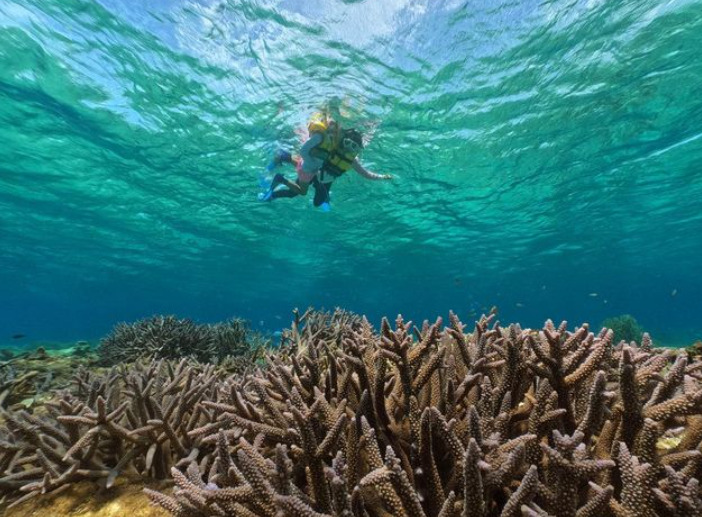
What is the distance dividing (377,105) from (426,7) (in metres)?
3.85

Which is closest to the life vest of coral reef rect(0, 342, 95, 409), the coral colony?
the coral colony

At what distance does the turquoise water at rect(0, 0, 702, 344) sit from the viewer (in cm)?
1005

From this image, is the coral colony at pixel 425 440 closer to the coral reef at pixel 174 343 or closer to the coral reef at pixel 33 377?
the coral reef at pixel 33 377

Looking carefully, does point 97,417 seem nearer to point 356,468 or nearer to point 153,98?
point 356,468

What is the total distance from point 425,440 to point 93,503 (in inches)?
92.0

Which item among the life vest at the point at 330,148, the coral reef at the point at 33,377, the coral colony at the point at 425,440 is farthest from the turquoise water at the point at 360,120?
the coral colony at the point at 425,440

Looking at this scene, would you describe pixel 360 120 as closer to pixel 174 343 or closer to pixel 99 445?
pixel 174 343

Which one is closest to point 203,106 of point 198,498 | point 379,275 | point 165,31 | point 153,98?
point 153,98

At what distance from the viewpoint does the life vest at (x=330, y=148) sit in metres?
8.17

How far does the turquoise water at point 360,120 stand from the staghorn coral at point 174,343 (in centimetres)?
862

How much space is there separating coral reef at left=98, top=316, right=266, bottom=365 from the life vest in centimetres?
452

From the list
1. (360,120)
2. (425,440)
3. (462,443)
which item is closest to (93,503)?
(425,440)

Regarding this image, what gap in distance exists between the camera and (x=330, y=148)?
27.4 ft

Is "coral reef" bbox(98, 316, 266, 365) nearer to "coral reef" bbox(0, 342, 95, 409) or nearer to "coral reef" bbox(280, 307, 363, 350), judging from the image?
"coral reef" bbox(0, 342, 95, 409)
